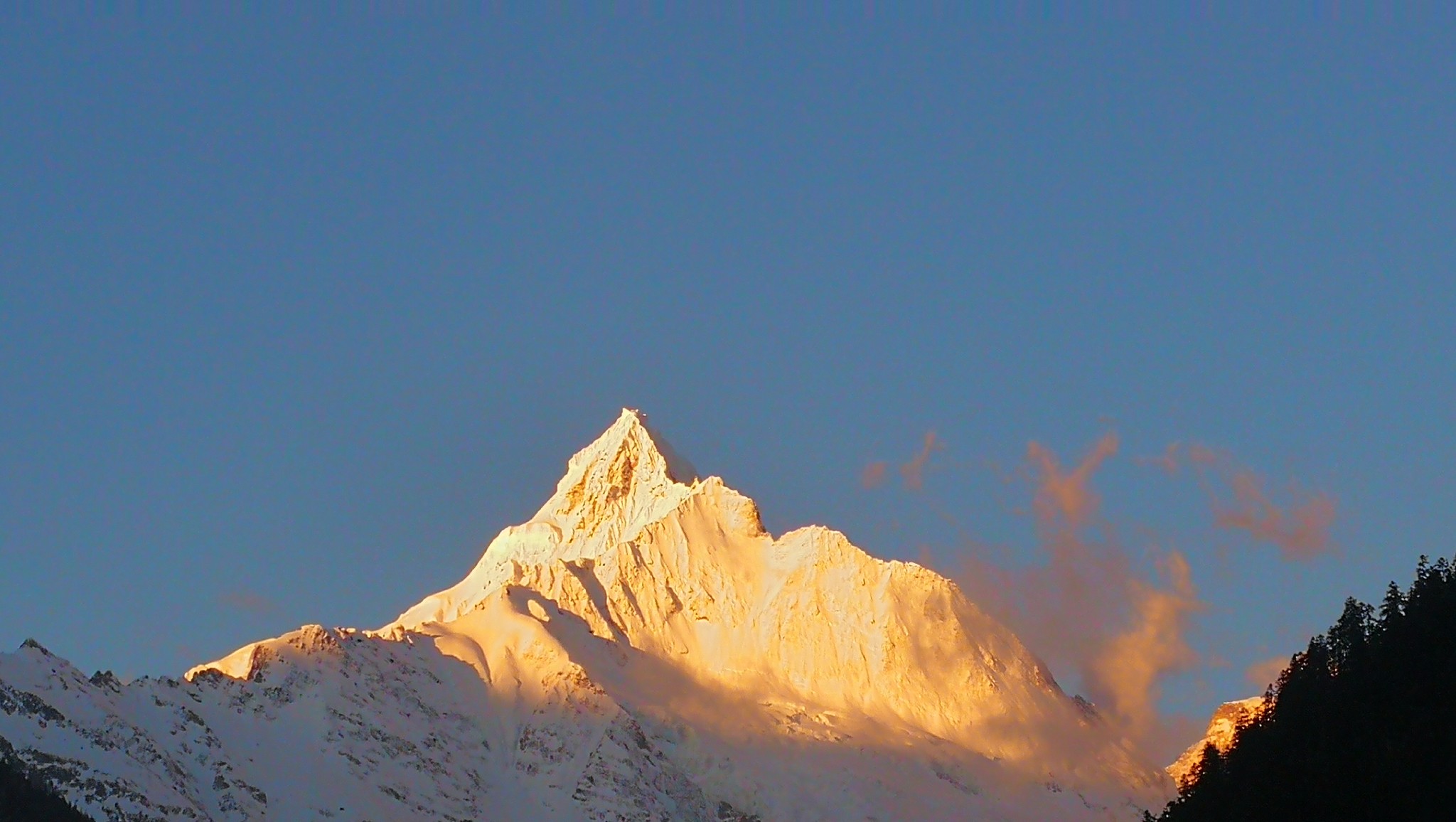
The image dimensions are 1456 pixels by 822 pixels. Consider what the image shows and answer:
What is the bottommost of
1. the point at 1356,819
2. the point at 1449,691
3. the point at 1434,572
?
the point at 1356,819

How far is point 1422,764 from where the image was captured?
12281 centimetres

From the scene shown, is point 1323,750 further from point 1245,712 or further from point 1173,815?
point 1245,712

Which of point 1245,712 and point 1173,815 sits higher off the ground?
point 1245,712

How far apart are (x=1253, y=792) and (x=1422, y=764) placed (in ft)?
43.1

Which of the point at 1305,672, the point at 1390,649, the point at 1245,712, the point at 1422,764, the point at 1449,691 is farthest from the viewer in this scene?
the point at 1245,712

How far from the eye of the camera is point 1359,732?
133 metres

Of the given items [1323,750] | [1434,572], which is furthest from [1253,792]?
[1434,572]

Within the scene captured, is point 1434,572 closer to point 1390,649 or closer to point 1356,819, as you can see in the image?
point 1390,649

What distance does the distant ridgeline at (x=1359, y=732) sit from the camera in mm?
123125

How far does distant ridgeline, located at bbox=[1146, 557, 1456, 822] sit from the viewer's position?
404 feet

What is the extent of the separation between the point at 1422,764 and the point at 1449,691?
380 inches

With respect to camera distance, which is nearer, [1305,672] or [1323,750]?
[1323,750]

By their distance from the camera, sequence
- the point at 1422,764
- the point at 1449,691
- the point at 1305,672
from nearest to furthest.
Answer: the point at 1422,764 → the point at 1449,691 → the point at 1305,672

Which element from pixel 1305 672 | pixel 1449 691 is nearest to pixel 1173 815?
pixel 1305 672
